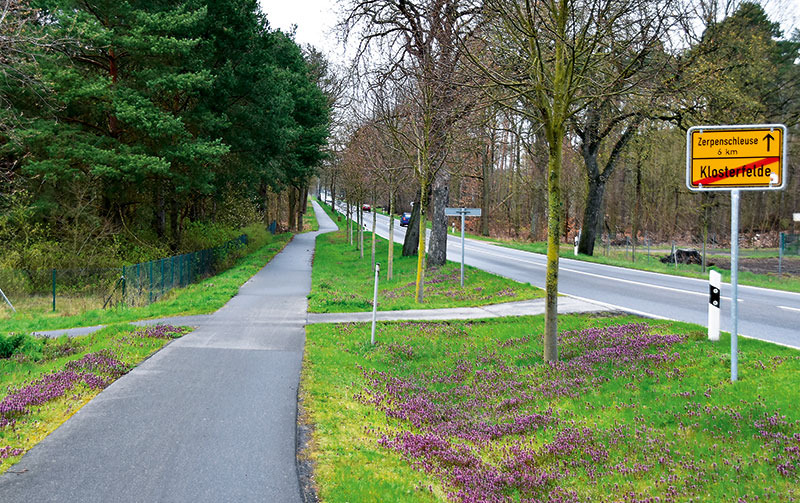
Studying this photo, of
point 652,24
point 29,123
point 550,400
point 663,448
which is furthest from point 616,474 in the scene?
point 29,123

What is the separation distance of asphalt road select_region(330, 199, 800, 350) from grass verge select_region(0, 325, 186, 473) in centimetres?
945

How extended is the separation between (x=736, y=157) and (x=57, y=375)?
348 inches

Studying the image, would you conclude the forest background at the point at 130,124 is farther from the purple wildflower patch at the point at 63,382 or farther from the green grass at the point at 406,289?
the purple wildflower patch at the point at 63,382

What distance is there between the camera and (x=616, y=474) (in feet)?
17.9

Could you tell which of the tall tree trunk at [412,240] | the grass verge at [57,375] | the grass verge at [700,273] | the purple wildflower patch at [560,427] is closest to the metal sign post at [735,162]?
the purple wildflower patch at [560,427]

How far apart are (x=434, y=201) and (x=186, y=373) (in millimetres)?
13355

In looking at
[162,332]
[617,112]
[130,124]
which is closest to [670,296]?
[617,112]

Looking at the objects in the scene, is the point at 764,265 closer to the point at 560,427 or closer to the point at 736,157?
the point at 736,157

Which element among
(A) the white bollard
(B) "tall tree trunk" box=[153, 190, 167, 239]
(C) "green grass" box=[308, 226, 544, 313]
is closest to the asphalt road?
(A) the white bollard

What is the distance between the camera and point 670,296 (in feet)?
50.3

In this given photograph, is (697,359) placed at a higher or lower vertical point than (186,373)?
higher

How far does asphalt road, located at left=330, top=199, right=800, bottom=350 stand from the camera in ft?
36.1

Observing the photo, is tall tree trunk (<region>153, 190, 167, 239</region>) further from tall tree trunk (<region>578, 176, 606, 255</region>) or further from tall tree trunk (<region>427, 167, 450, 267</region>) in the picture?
tall tree trunk (<region>578, 176, 606, 255</region>)

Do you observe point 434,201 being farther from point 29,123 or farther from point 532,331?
point 29,123
